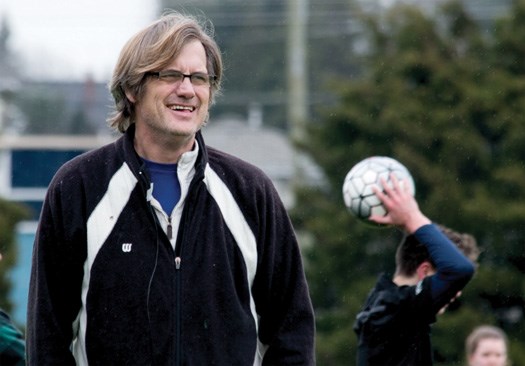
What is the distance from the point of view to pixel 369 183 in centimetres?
727

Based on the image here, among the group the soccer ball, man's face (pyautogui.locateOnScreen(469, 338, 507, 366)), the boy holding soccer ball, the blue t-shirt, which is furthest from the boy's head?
the blue t-shirt

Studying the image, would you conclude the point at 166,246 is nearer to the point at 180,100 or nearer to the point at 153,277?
the point at 153,277

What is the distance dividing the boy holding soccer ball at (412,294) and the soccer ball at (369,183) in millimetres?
171

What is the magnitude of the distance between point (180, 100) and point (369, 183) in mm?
2538

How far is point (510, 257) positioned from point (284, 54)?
2597cm

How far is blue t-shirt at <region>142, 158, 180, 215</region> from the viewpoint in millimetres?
4922

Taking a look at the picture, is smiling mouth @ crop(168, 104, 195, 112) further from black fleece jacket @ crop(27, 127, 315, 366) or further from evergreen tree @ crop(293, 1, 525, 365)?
evergreen tree @ crop(293, 1, 525, 365)

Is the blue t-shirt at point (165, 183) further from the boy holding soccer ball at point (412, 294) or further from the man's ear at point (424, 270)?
the man's ear at point (424, 270)

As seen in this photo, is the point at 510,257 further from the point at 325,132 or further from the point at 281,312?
the point at 281,312

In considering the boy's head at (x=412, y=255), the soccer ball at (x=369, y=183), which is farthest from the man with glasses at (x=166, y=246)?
the soccer ball at (x=369, y=183)

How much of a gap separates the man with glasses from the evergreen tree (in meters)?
16.0

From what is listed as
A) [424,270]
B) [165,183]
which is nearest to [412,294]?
[424,270]

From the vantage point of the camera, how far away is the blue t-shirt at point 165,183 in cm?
492

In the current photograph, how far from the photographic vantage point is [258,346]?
5.05 metres
